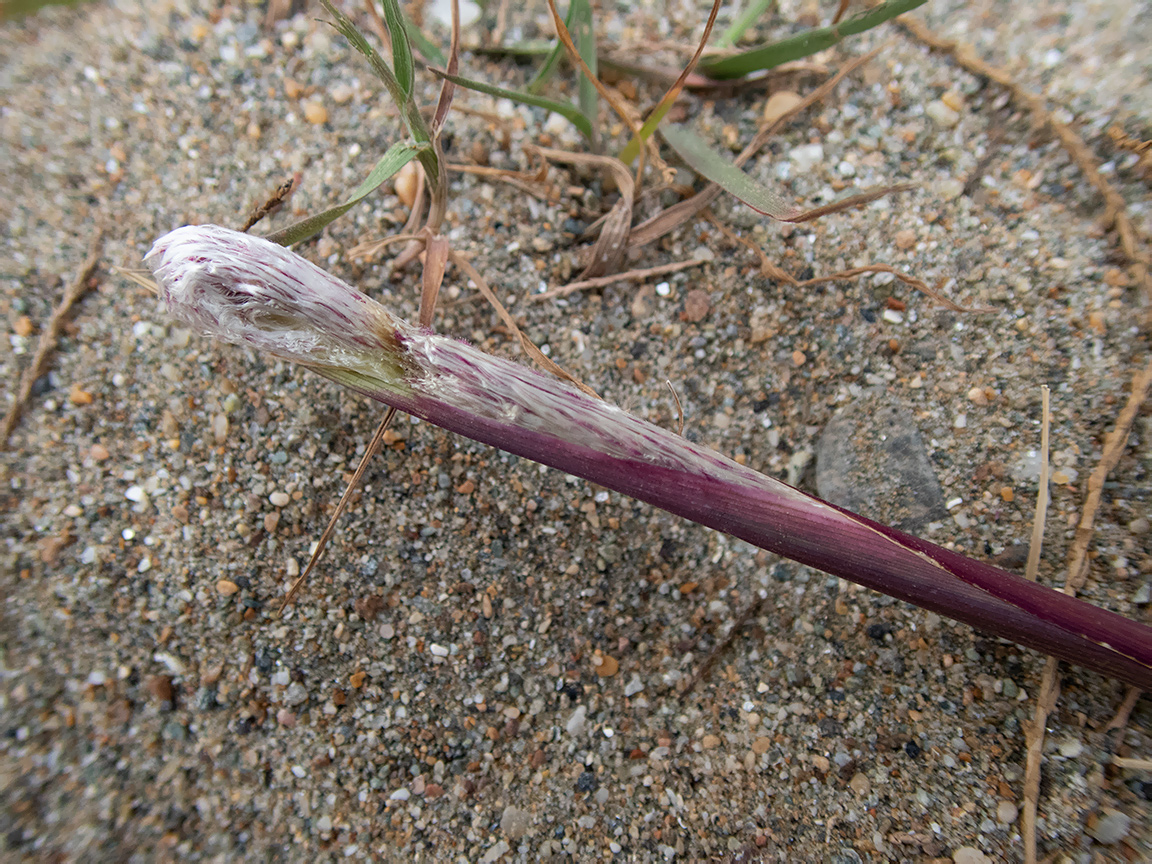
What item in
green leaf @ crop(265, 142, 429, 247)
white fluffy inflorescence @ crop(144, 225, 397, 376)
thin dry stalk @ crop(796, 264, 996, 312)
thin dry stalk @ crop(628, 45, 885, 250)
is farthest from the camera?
thin dry stalk @ crop(628, 45, 885, 250)

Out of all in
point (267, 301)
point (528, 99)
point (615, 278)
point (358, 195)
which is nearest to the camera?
point (267, 301)

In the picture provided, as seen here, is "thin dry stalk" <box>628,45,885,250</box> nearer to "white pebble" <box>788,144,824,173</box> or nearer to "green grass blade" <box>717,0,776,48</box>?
"white pebble" <box>788,144,824,173</box>

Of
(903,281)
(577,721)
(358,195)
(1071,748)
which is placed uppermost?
(903,281)

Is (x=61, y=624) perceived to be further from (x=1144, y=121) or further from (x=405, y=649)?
(x=1144, y=121)

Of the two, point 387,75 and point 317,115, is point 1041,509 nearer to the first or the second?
point 387,75

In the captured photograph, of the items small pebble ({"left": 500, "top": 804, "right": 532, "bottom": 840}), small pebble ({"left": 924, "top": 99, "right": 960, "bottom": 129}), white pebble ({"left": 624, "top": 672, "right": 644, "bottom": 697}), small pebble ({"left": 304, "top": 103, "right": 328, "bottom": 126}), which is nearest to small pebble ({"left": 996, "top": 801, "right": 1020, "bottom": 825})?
white pebble ({"left": 624, "top": 672, "right": 644, "bottom": 697})

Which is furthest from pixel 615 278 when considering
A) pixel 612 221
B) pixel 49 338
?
pixel 49 338
